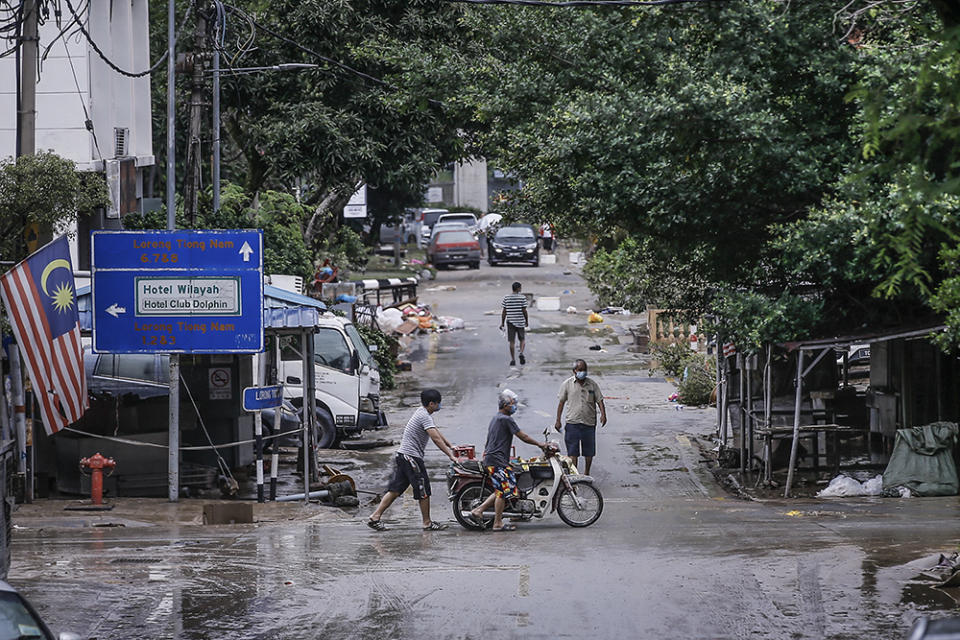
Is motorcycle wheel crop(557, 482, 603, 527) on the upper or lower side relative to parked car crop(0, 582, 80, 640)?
lower

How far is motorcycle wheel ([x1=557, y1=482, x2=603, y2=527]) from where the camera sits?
1423cm

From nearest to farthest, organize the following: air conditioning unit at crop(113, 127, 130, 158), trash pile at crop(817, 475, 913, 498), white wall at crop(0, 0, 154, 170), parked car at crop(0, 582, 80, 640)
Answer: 1. parked car at crop(0, 582, 80, 640)
2. trash pile at crop(817, 475, 913, 498)
3. white wall at crop(0, 0, 154, 170)
4. air conditioning unit at crop(113, 127, 130, 158)

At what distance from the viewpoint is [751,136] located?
1455cm

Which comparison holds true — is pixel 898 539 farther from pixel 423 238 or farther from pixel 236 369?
pixel 423 238

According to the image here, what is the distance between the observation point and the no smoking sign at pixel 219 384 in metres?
17.6

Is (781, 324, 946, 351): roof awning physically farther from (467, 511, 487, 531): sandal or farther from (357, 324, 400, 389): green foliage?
(357, 324, 400, 389): green foliage

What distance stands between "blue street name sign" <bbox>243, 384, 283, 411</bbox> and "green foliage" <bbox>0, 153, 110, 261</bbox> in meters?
3.03

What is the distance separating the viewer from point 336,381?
21.6 metres

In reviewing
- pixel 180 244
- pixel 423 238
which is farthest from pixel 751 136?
pixel 423 238

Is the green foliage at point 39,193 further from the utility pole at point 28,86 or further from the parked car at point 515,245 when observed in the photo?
the parked car at point 515,245

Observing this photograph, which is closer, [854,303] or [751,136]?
[751,136]

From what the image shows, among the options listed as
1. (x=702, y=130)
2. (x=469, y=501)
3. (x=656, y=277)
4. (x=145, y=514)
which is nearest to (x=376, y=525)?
(x=469, y=501)

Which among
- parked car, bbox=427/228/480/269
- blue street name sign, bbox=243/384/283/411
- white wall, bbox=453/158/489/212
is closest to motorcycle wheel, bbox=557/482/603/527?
blue street name sign, bbox=243/384/283/411

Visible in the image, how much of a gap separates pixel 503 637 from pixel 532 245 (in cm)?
4443
